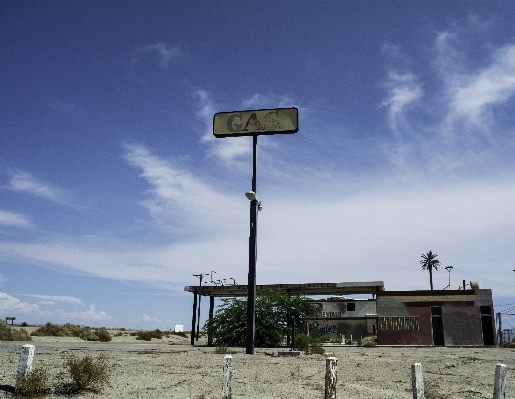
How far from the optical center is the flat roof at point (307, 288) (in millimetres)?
30172

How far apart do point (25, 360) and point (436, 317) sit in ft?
107

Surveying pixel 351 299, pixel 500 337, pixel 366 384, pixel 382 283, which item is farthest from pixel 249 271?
pixel 351 299

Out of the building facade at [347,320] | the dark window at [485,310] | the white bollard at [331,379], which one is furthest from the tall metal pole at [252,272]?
the building facade at [347,320]

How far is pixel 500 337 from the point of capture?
3198cm

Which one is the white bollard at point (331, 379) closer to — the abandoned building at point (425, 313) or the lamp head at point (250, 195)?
the lamp head at point (250, 195)

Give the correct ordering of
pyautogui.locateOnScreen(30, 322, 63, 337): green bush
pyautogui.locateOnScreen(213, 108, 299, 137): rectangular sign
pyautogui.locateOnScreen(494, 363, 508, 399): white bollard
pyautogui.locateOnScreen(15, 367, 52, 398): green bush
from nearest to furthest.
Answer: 1. pyautogui.locateOnScreen(494, 363, 508, 399): white bollard
2. pyautogui.locateOnScreen(15, 367, 52, 398): green bush
3. pyautogui.locateOnScreen(213, 108, 299, 137): rectangular sign
4. pyautogui.locateOnScreen(30, 322, 63, 337): green bush

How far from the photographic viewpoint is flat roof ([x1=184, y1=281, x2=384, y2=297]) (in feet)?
99.0

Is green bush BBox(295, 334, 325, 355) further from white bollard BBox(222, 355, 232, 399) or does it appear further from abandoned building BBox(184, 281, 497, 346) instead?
white bollard BBox(222, 355, 232, 399)

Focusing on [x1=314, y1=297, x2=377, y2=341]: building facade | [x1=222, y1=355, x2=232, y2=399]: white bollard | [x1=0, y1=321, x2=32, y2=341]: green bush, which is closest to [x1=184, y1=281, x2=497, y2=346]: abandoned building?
[x1=0, y1=321, x2=32, y2=341]: green bush

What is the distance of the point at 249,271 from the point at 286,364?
19.3 feet

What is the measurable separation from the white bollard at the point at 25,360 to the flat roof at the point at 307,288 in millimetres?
24258

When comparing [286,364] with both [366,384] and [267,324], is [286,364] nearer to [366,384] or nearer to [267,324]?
[366,384]

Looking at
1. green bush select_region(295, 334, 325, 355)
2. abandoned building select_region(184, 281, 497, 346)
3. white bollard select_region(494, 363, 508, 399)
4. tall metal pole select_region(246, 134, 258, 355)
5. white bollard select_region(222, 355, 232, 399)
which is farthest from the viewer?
abandoned building select_region(184, 281, 497, 346)

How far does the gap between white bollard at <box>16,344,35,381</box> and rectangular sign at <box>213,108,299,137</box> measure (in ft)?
51.1
